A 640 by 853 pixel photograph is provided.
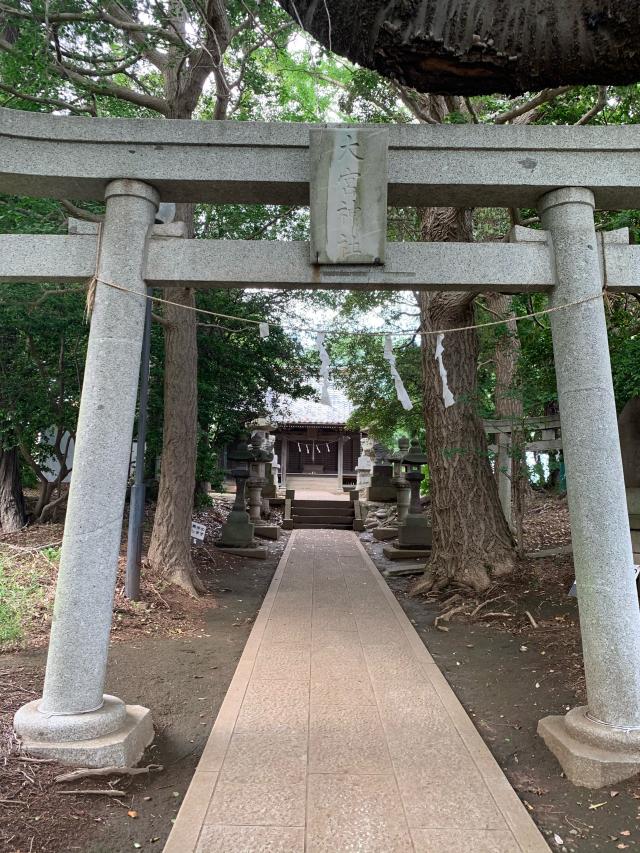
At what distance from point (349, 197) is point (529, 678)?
430cm

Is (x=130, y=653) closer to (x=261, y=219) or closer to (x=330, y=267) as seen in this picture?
(x=330, y=267)

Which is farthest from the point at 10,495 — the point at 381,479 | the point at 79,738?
the point at 381,479

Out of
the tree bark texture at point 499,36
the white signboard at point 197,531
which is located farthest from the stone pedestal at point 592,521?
the white signboard at point 197,531

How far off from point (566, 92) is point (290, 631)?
758 centimetres

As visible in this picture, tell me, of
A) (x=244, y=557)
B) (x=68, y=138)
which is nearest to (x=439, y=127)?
(x=68, y=138)

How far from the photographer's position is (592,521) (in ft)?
11.9

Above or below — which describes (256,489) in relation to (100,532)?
above

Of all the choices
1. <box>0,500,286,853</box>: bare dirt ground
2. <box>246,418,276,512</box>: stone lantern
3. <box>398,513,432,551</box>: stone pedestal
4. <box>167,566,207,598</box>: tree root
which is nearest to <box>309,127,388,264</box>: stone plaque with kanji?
<box>0,500,286,853</box>: bare dirt ground

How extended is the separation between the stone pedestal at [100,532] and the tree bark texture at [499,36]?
1807 millimetres

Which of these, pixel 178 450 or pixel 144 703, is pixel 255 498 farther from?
pixel 144 703

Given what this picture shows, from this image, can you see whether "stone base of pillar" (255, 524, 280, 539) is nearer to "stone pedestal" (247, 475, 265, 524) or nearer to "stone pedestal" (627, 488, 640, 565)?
"stone pedestal" (247, 475, 265, 524)

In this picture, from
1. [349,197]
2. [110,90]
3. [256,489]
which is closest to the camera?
[349,197]

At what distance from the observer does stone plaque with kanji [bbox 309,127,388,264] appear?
3746mm

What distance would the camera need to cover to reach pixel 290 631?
6.48m
